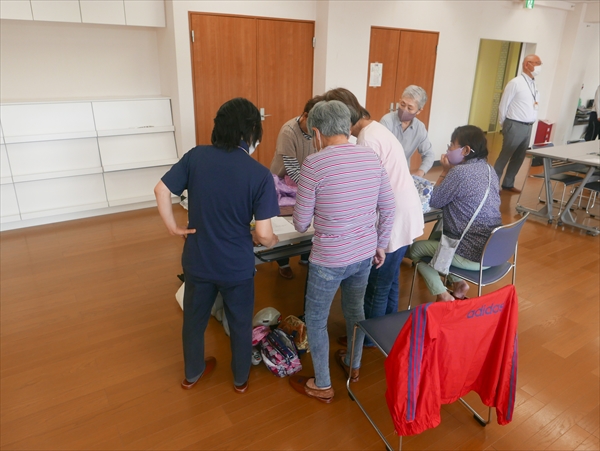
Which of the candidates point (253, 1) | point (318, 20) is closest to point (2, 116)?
point (253, 1)

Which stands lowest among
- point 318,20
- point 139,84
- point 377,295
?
point 377,295

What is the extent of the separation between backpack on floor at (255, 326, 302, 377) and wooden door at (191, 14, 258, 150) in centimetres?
320

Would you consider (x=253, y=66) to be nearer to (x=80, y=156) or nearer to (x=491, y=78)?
(x=80, y=156)

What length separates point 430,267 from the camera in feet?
9.16

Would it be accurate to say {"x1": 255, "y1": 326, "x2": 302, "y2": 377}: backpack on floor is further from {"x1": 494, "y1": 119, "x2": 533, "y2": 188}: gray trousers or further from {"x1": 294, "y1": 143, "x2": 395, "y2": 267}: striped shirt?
{"x1": 494, "y1": 119, "x2": 533, "y2": 188}: gray trousers

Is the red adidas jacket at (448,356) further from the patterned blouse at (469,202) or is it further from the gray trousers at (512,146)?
the gray trousers at (512,146)

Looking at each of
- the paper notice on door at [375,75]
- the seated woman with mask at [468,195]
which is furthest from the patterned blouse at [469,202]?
the paper notice on door at [375,75]

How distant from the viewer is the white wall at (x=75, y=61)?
430cm

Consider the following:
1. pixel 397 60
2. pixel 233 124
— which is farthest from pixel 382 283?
pixel 397 60

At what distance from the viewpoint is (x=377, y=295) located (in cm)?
243

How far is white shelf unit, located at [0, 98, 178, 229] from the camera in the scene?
13.7 ft

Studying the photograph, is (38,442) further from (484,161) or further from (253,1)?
(253,1)

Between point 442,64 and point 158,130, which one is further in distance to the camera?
point 442,64

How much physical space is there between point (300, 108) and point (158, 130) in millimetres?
1865
